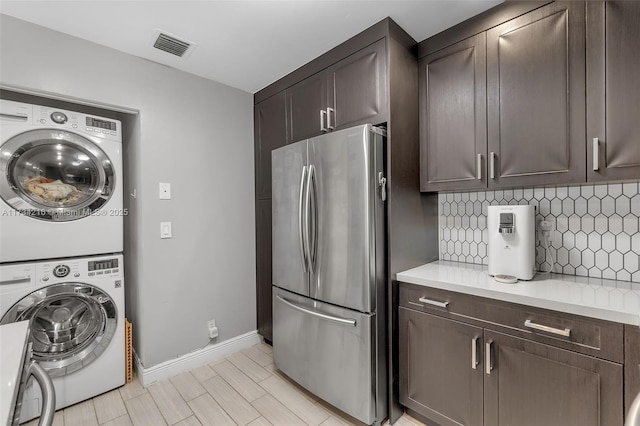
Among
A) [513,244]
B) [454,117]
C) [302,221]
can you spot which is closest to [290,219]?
[302,221]

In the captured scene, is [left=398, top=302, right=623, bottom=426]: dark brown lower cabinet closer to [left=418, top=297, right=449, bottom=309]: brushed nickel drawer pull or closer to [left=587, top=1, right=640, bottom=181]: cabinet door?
[left=418, top=297, right=449, bottom=309]: brushed nickel drawer pull

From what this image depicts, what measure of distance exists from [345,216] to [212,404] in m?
1.57

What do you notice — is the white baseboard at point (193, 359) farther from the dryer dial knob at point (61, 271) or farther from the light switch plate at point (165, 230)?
the light switch plate at point (165, 230)

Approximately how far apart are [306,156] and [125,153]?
5.72 ft

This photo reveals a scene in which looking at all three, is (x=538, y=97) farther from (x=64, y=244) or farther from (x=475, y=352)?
(x=64, y=244)

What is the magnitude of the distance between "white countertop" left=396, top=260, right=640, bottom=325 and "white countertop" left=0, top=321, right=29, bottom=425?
161cm

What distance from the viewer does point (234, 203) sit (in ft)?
8.73

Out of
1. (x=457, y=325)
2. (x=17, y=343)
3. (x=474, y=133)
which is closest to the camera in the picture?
(x=17, y=343)

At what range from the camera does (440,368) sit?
61.7 inches

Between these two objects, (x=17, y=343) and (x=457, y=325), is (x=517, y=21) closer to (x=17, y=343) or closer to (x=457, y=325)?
(x=457, y=325)

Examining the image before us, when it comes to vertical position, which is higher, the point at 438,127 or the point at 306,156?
the point at 438,127

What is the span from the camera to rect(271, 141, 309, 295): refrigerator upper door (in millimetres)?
1902

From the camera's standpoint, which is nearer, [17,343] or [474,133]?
[17,343]

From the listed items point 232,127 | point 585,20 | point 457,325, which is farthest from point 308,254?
point 585,20
